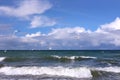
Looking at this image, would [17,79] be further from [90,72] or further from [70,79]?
[90,72]

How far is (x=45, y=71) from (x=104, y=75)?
4946 millimetres

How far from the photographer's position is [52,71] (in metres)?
21.9

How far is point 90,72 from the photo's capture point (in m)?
21.5

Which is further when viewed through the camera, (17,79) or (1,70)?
(1,70)

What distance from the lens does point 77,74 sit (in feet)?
67.6

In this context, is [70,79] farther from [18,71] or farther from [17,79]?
[18,71]

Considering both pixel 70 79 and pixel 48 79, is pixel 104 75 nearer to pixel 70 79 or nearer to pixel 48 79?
pixel 70 79

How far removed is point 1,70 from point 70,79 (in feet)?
26.7

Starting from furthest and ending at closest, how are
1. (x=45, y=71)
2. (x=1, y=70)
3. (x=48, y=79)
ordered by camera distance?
(x=1, y=70) < (x=45, y=71) < (x=48, y=79)

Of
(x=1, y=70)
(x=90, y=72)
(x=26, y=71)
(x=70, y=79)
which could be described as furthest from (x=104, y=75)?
(x=1, y=70)

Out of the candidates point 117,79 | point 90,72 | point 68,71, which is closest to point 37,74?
point 68,71

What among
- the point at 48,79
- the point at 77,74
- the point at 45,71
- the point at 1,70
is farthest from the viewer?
the point at 1,70

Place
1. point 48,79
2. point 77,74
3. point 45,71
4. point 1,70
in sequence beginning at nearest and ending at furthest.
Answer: point 48,79
point 77,74
point 45,71
point 1,70

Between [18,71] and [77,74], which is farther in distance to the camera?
[18,71]
